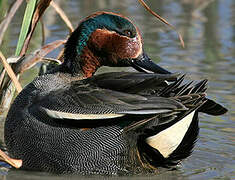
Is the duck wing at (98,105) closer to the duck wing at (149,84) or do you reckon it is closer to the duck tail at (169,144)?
the duck wing at (149,84)

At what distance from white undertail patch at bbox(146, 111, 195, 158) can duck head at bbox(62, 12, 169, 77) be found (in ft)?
2.15

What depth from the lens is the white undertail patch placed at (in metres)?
4.92

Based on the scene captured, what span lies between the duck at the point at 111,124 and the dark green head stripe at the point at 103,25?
1.38 feet

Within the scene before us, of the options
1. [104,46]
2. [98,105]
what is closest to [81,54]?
[104,46]

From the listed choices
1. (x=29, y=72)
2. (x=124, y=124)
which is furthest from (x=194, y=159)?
(x=29, y=72)

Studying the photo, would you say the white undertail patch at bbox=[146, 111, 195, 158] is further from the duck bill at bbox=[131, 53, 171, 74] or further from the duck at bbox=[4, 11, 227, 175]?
the duck bill at bbox=[131, 53, 171, 74]

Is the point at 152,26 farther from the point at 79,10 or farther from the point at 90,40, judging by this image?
the point at 90,40

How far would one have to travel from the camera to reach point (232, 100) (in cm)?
707

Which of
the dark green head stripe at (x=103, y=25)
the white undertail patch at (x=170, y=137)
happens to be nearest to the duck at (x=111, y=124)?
the white undertail patch at (x=170, y=137)

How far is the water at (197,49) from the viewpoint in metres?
5.44

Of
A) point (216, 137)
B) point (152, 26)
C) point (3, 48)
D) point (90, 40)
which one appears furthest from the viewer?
point (152, 26)

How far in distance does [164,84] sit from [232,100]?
2262 millimetres

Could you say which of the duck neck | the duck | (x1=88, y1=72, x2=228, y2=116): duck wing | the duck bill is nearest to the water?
the duck

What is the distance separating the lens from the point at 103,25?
5.41 m
